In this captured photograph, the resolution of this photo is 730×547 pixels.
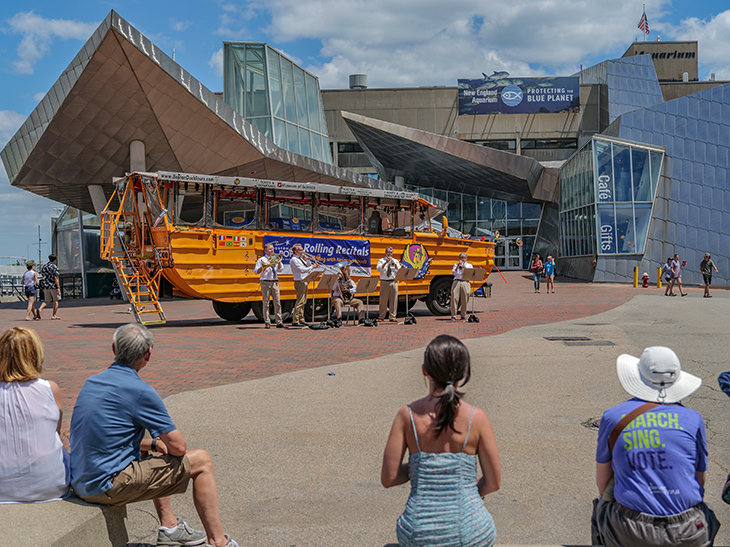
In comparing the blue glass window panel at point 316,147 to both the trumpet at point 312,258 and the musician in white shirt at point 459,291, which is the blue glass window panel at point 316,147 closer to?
the trumpet at point 312,258

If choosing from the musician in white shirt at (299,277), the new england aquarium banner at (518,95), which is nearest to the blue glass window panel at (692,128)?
the new england aquarium banner at (518,95)

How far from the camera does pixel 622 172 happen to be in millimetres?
36844

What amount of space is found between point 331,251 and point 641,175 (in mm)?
24088

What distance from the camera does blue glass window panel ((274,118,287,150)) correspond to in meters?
34.8

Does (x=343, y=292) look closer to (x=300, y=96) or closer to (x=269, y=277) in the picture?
(x=269, y=277)

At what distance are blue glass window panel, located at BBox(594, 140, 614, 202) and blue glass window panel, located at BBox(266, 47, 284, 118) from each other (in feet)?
52.5

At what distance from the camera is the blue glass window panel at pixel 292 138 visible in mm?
35737

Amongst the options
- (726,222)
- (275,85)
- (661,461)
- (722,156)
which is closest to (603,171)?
(722,156)

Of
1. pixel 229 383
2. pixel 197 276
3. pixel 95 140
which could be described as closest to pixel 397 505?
pixel 229 383

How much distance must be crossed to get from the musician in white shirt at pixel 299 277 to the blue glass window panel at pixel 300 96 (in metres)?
22.1

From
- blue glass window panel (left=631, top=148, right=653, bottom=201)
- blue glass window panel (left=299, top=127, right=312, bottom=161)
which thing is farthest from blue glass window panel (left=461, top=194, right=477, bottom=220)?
blue glass window panel (left=299, top=127, right=312, bottom=161)

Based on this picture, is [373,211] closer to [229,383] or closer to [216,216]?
[216,216]

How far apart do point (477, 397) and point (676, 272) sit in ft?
69.2

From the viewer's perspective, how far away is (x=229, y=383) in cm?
890
